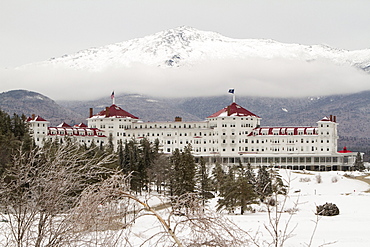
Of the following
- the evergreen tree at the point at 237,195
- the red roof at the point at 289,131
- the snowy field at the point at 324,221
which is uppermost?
the red roof at the point at 289,131

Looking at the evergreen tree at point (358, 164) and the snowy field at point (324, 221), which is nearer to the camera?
the snowy field at point (324, 221)

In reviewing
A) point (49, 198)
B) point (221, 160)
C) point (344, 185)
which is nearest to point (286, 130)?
point (221, 160)

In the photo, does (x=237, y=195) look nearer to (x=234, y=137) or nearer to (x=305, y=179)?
(x=305, y=179)

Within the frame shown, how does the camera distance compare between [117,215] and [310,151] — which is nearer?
[117,215]

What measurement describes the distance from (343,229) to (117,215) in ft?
101

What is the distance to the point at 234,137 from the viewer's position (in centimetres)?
12225

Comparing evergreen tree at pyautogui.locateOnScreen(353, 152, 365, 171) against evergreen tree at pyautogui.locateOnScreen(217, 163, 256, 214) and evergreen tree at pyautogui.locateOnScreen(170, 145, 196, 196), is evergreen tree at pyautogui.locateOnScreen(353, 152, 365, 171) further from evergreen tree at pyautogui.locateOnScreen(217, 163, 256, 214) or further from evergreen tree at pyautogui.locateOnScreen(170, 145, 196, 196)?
evergreen tree at pyautogui.locateOnScreen(217, 163, 256, 214)

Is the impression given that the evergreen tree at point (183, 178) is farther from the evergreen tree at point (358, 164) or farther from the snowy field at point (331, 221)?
the evergreen tree at point (358, 164)

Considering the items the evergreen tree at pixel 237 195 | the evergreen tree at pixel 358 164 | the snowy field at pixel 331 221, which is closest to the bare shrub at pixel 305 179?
the snowy field at pixel 331 221

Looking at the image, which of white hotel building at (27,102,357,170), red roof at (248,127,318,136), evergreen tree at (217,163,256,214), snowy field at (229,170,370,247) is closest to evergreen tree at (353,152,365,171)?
white hotel building at (27,102,357,170)

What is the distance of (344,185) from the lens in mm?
83938

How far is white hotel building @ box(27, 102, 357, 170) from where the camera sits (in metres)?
118

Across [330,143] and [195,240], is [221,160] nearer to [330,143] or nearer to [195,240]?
[330,143]

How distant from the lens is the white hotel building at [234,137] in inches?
4648
